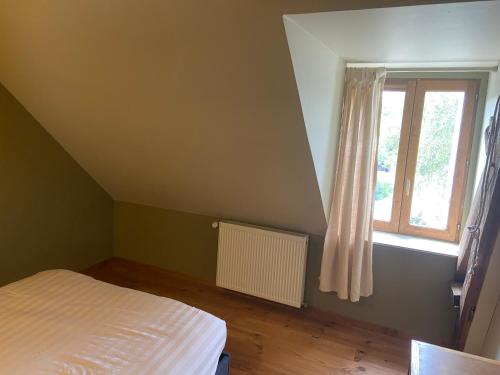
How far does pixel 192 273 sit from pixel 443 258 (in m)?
2.29

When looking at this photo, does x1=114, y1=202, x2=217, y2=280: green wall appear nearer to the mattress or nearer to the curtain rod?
the mattress

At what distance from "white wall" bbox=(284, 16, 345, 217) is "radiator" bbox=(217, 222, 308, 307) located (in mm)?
498

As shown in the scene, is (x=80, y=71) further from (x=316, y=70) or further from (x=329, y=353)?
(x=329, y=353)

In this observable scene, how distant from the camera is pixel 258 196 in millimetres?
2797

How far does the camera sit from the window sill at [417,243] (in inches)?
99.4

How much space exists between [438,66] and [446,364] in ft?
6.67

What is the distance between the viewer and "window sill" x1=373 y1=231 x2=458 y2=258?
8.28 ft

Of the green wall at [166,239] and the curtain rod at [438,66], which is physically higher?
the curtain rod at [438,66]

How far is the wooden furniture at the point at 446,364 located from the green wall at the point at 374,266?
1.49 m

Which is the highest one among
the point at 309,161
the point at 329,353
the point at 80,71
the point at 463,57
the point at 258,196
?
the point at 463,57

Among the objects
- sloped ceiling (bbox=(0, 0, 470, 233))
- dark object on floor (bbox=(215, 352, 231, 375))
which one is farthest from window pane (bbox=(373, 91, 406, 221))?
dark object on floor (bbox=(215, 352, 231, 375))

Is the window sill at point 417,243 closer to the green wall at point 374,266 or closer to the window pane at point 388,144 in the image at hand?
the green wall at point 374,266

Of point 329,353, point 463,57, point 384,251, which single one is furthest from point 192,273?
point 463,57

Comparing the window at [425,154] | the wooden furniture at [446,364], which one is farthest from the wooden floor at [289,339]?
the wooden furniture at [446,364]
